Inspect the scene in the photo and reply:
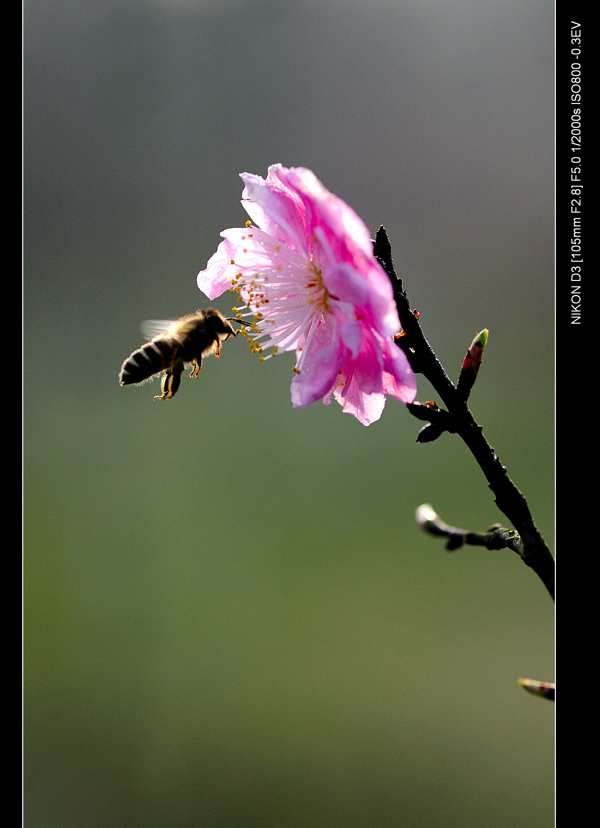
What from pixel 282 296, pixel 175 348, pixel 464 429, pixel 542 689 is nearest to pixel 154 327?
pixel 175 348

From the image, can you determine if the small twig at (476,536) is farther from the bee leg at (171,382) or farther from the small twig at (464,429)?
the bee leg at (171,382)

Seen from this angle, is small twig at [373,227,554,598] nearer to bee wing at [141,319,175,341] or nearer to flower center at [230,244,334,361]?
flower center at [230,244,334,361]

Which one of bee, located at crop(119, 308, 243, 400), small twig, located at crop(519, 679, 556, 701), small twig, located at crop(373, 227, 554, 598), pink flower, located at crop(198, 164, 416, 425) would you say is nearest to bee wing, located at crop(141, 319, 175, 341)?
bee, located at crop(119, 308, 243, 400)

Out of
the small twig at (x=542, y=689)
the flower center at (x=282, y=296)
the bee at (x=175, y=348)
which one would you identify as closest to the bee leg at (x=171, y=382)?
the bee at (x=175, y=348)
